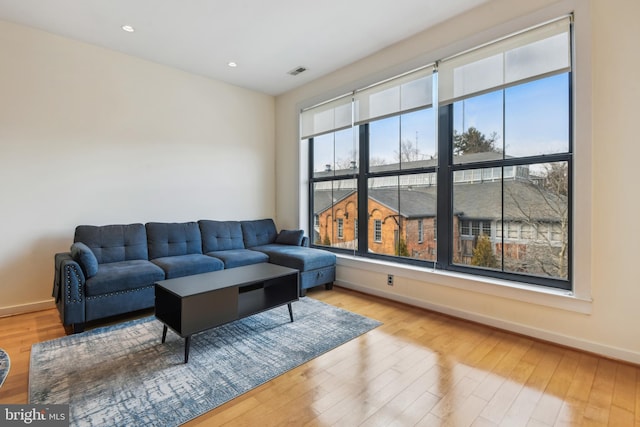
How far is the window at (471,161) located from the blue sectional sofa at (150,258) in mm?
896

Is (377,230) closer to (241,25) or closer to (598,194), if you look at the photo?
(598,194)

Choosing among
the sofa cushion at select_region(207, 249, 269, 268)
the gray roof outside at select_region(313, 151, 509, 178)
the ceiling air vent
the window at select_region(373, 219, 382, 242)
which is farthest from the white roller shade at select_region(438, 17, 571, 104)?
the sofa cushion at select_region(207, 249, 269, 268)

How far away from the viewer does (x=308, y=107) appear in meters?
4.59

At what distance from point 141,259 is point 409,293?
306cm

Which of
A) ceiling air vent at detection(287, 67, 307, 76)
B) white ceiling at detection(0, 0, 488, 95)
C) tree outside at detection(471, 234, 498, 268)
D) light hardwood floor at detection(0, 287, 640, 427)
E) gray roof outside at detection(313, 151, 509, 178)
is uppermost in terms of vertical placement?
ceiling air vent at detection(287, 67, 307, 76)

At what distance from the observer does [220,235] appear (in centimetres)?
418

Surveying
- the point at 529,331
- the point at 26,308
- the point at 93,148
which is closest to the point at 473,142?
the point at 529,331

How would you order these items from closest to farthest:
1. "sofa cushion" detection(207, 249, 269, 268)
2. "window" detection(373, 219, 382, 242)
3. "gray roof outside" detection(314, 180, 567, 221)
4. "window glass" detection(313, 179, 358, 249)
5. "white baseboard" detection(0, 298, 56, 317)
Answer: "gray roof outside" detection(314, 180, 567, 221), "white baseboard" detection(0, 298, 56, 317), "sofa cushion" detection(207, 249, 269, 268), "window" detection(373, 219, 382, 242), "window glass" detection(313, 179, 358, 249)

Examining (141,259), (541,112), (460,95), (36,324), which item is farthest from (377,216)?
(36,324)

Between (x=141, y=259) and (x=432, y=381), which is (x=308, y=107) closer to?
(x=141, y=259)

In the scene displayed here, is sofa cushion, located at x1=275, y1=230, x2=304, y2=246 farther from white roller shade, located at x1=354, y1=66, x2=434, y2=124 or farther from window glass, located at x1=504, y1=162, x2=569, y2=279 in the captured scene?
window glass, located at x1=504, y1=162, x2=569, y2=279

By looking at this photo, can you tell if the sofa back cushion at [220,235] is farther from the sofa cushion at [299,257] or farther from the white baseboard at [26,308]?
the white baseboard at [26,308]

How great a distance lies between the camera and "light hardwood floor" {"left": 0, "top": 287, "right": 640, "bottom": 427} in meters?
1.63

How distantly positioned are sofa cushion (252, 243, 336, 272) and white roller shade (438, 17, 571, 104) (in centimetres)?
225
